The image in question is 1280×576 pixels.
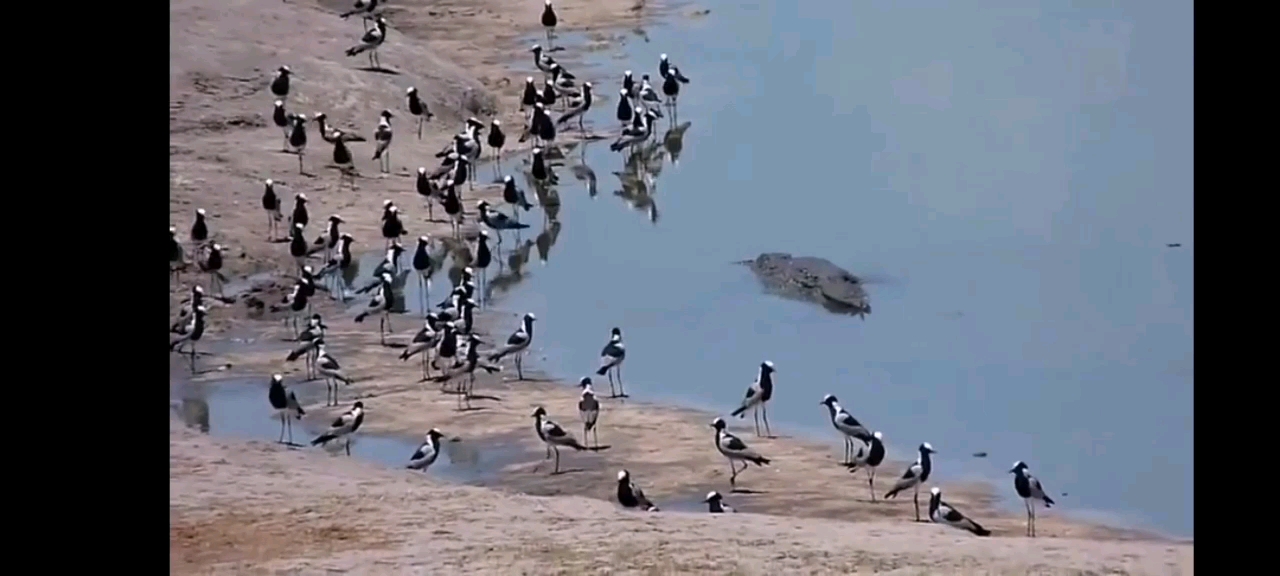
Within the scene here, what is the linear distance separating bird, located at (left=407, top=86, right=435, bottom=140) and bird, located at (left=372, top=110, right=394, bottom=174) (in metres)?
0.27

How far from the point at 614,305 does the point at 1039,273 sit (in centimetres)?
130

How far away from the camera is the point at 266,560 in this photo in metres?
4.05

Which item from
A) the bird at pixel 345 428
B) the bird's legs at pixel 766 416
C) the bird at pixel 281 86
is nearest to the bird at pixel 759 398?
the bird's legs at pixel 766 416

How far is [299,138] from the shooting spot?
21.1 feet

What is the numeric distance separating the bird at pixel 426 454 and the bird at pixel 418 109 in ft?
7.73

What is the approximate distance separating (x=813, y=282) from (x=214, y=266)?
183 cm

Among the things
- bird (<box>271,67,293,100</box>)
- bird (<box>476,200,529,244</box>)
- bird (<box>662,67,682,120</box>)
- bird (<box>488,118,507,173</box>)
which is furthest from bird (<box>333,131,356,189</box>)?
bird (<box>662,67,682,120</box>)

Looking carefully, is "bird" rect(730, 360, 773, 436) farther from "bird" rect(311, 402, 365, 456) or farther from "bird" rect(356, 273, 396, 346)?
"bird" rect(356, 273, 396, 346)

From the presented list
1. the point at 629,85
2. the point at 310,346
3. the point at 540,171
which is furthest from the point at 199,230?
the point at 629,85

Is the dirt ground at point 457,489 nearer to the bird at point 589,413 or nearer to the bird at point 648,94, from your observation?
the bird at point 589,413

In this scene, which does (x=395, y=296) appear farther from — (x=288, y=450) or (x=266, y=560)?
(x=266, y=560)
